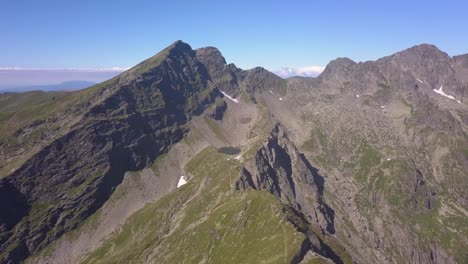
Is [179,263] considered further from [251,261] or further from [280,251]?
[280,251]

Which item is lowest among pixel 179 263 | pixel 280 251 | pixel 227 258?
pixel 179 263

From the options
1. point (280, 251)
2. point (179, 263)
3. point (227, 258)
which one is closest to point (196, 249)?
point (179, 263)

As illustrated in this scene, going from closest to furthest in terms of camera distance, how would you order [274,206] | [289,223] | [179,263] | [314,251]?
[314,251], [289,223], [274,206], [179,263]

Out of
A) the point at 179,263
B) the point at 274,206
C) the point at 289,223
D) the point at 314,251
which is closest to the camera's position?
the point at 314,251

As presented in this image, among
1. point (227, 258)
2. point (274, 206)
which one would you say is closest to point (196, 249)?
point (227, 258)

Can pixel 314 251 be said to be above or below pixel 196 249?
above

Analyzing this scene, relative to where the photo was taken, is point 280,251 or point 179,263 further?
point 179,263

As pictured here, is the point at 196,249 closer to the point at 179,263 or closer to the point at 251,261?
the point at 179,263

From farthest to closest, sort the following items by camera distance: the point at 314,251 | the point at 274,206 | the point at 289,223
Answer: the point at 274,206 < the point at 289,223 < the point at 314,251

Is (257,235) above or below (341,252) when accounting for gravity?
above
